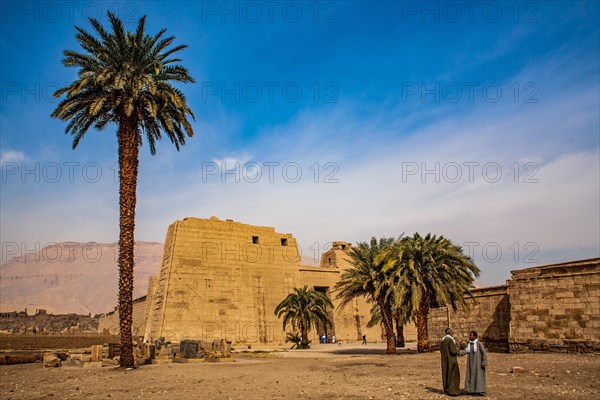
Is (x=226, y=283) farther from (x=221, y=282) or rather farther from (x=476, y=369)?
(x=476, y=369)

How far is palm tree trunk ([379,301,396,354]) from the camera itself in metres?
23.5

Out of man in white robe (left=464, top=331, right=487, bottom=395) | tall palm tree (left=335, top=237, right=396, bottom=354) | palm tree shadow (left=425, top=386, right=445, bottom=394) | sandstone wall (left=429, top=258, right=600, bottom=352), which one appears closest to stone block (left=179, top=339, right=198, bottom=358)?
tall palm tree (left=335, top=237, right=396, bottom=354)

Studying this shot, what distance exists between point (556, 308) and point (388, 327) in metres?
8.76

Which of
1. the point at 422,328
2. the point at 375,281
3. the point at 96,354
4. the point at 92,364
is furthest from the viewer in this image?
the point at 375,281

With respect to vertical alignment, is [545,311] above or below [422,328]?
above

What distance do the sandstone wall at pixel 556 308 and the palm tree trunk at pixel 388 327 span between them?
21.5 feet

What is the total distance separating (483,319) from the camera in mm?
21047

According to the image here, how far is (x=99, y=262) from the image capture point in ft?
573

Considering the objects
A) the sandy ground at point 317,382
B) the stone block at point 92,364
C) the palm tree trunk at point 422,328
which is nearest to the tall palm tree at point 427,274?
the palm tree trunk at point 422,328

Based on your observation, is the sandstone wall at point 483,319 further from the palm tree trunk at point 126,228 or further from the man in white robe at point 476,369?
the palm tree trunk at point 126,228

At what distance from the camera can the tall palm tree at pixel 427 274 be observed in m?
22.0

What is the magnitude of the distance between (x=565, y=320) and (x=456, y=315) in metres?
5.95

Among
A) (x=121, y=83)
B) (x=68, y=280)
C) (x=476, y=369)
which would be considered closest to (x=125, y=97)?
(x=121, y=83)

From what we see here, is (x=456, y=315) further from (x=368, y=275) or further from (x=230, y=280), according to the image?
(x=230, y=280)
